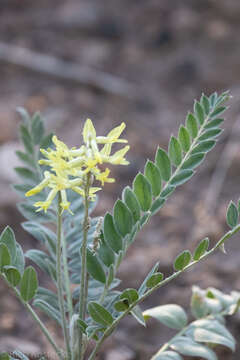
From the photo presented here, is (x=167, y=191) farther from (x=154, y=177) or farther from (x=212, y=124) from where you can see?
(x=212, y=124)

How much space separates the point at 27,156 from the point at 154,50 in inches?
83.4

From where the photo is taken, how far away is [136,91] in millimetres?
3113

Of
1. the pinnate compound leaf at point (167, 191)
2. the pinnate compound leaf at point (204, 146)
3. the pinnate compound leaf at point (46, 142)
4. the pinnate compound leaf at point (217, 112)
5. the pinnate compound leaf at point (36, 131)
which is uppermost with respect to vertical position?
the pinnate compound leaf at point (36, 131)

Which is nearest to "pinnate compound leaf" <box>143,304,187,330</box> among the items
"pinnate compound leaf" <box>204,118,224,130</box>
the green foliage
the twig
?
the green foliage

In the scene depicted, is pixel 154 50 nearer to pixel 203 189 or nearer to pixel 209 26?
pixel 209 26

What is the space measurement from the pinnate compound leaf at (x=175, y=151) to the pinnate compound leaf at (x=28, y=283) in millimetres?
365

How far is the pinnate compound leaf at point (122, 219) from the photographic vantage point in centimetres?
105

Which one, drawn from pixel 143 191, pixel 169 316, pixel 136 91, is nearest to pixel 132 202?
pixel 143 191

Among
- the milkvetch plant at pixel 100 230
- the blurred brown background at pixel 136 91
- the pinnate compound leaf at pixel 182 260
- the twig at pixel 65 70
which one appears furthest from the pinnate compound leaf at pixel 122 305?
the twig at pixel 65 70

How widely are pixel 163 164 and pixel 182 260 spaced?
223mm

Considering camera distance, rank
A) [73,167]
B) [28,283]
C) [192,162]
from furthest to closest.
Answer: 1. [192,162]
2. [28,283]
3. [73,167]

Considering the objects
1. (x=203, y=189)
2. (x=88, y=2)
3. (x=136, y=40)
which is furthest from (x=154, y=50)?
(x=203, y=189)

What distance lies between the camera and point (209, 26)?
345cm

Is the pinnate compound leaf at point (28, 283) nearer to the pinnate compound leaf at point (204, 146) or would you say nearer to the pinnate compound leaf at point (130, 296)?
the pinnate compound leaf at point (130, 296)
